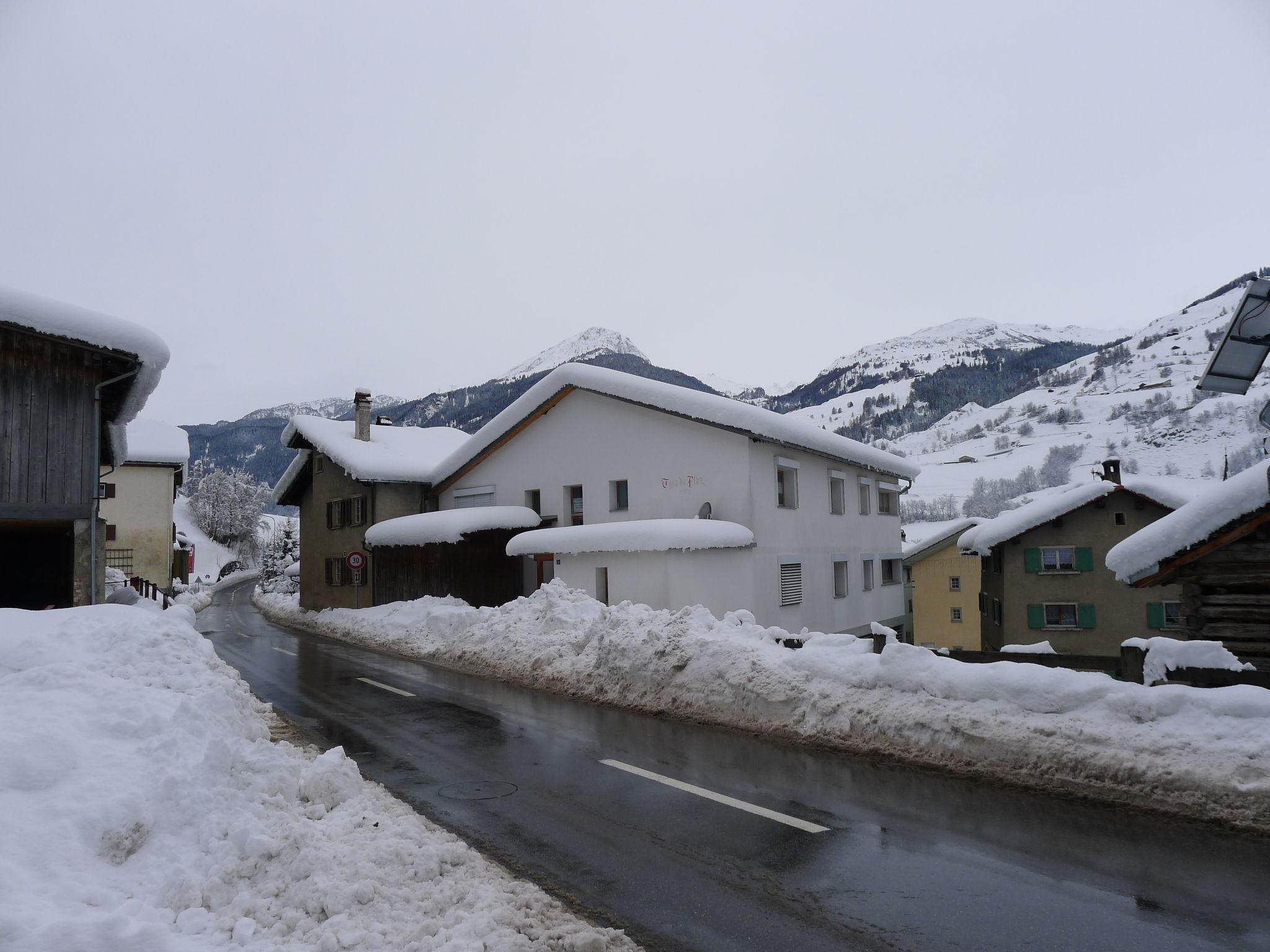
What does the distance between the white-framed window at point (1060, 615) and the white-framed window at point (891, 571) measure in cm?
563

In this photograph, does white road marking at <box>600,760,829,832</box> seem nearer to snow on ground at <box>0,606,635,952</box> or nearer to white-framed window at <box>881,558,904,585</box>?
snow on ground at <box>0,606,635,952</box>

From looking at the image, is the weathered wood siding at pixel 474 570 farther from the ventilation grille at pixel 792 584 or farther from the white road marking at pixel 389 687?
the white road marking at pixel 389 687

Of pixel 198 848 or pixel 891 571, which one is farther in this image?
pixel 891 571

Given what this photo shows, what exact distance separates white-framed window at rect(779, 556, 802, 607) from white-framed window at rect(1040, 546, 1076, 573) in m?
12.5

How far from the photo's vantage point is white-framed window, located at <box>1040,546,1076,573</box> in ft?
96.3

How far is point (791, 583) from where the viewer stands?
22.8 m

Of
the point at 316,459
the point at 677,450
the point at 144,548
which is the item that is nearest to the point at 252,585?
the point at 144,548

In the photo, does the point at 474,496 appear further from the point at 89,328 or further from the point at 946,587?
the point at 946,587

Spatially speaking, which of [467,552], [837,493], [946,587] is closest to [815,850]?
[467,552]

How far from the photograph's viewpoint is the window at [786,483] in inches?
883

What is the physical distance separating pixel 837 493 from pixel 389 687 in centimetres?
1744

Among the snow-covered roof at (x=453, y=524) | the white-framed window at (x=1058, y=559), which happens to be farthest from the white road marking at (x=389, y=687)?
the white-framed window at (x=1058, y=559)

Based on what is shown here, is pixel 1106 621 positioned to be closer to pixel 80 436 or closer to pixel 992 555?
pixel 992 555

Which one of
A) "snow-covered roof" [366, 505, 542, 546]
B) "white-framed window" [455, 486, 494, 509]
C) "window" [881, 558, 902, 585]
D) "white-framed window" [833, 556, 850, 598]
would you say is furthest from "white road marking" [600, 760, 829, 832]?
"window" [881, 558, 902, 585]
